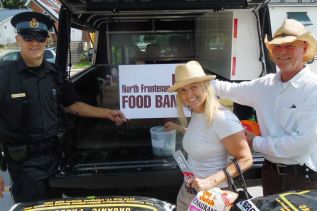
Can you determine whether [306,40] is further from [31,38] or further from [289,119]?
[31,38]

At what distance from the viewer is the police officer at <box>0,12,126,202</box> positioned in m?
2.49

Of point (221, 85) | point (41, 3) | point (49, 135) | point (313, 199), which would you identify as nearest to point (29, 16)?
point (49, 135)

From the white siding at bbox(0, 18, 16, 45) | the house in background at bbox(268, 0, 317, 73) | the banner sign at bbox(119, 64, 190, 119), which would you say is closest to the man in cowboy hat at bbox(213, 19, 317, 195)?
the banner sign at bbox(119, 64, 190, 119)

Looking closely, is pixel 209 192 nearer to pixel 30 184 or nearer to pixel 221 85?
pixel 221 85

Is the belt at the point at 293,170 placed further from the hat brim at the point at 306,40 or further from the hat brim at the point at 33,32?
the hat brim at the point at 33,32

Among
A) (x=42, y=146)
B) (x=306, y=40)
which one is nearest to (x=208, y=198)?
(x=306, y=40)

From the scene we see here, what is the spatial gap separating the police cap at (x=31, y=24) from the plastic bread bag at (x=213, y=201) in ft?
4.80

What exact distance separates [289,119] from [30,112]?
1.51 meters

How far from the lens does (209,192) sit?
1794 mm

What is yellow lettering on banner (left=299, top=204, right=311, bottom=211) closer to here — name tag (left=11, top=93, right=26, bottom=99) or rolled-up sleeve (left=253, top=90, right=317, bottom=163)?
rolled-up sleeve (left=253, top=90, right=317, bottom=163)

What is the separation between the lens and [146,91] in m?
3.09

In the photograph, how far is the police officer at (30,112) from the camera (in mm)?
2488

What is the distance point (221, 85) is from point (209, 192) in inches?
43.6

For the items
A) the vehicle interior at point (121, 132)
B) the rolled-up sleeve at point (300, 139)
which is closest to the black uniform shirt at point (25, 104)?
the vehicle interior at point (121, 132)
